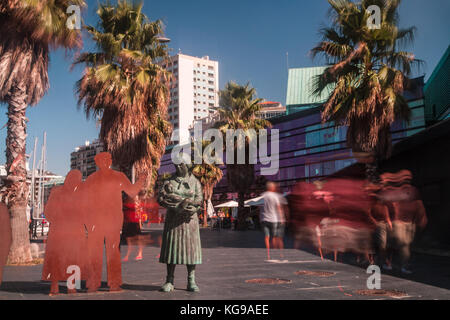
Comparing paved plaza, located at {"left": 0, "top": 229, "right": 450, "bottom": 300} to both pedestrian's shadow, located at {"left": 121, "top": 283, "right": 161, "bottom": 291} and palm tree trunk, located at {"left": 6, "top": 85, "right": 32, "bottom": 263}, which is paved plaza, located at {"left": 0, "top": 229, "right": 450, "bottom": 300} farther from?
palm tree trunk, located at {"left": 6, "top": 85, "right": 32, "bottom": 263}

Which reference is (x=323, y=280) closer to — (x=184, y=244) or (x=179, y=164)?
(x=184, y=244)

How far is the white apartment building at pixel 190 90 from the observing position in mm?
124438

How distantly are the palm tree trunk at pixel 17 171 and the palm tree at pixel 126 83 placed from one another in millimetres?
5465

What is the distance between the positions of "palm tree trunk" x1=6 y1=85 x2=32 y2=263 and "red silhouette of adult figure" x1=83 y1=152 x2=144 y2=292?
217 inches

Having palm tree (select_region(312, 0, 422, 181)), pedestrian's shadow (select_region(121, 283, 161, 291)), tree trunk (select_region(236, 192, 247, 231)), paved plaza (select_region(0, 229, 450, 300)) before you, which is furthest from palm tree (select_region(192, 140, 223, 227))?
pedestrian's shadow (select_region(121, 283, 161, 291))

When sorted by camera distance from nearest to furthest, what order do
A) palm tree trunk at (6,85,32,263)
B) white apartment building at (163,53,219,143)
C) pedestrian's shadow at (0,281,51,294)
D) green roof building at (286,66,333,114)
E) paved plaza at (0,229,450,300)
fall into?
1. paved plaza at (0,229,450,300)
2. pedestrian's shadow at (0,281,51,294)
3. palm tree trunk at (6,85,32,263)
4. green roof building at (286,66,333,114)
5. white apartment building at (163,53,219,143)

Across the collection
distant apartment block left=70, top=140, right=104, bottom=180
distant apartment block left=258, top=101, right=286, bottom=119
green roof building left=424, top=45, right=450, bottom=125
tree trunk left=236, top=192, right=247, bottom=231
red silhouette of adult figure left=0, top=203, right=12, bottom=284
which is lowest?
tree trunk left=236, top=192, right=247, bottom=231

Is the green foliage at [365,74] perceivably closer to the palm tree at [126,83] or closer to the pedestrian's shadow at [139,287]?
the palm tree at [126,83]

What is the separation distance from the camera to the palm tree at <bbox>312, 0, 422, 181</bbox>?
1420cm

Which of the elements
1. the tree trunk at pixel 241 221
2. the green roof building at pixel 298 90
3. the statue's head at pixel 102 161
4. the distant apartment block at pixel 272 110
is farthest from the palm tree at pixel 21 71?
the distant apartment block at pixel 272 110

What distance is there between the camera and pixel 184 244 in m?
5.96

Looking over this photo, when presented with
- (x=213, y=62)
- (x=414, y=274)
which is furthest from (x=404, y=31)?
(x=213, y=62)

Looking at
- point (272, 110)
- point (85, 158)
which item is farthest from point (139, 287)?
point (85, 158)

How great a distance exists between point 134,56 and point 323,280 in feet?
41.2
